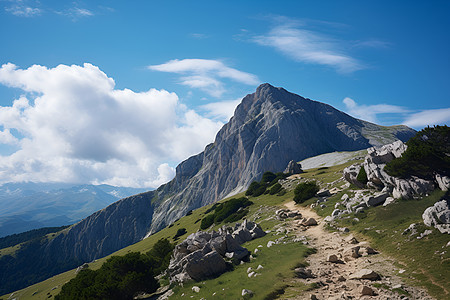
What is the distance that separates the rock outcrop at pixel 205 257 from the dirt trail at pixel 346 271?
8.34 metres

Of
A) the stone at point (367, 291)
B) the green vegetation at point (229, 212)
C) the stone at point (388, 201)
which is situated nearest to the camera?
the stone at point (367, 291)

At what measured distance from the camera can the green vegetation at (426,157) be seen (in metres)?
28.1

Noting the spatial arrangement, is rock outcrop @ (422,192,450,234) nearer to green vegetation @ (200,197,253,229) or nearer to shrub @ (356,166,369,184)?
shrub @ (356,166,369,184)

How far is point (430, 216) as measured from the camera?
22.3 m

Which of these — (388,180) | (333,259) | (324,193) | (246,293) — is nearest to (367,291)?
(333,259)

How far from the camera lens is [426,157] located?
28.2 metres

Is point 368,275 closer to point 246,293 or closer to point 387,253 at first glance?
point 387,253

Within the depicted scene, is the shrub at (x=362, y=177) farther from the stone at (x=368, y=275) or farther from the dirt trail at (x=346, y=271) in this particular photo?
the stone at (x=368, y=275)

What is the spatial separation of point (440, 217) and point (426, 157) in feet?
31.5

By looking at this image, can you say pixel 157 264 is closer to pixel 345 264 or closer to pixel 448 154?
pixel 345 264

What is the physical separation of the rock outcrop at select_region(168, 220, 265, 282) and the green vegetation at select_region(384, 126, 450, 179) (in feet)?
69.1

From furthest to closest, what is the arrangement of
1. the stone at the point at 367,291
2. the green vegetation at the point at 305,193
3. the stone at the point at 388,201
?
the green vegetation at the point at 305,193 → the stone at the point at 388,201 → the stone at the point at 367,291

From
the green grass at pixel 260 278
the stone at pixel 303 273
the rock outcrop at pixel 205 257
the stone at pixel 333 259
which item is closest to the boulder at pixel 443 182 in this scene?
the stone at pixel 333 259

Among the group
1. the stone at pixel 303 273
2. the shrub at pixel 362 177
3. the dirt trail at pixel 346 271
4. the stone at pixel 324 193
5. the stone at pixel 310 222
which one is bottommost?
the dirt trail at pixel 346 271
